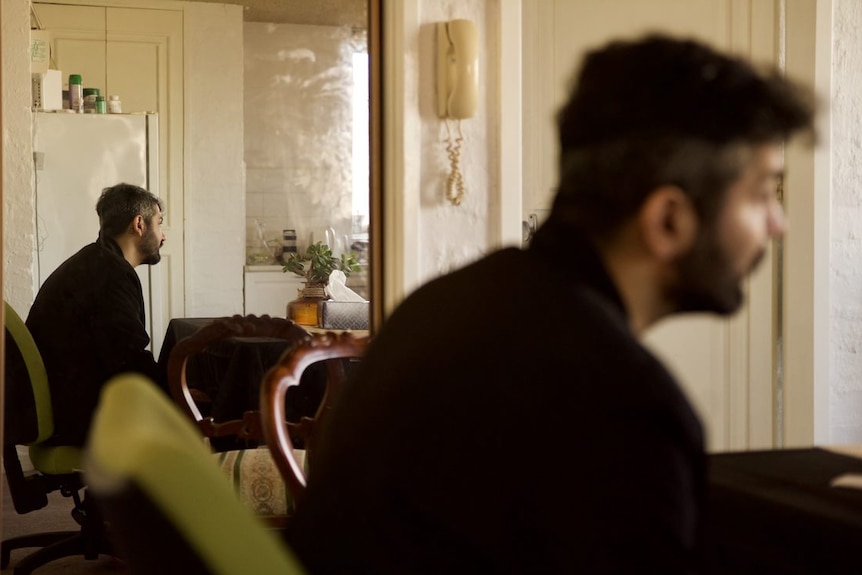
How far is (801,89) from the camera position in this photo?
44.4 inches

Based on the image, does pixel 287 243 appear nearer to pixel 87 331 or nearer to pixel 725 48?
pixel 87 331

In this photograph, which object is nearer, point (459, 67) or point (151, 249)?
point (459, 67)

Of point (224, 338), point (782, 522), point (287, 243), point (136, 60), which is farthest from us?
point (136, 60)

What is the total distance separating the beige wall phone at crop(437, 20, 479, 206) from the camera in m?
2.92

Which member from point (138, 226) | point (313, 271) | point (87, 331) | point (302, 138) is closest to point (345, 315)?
point (313, 271)

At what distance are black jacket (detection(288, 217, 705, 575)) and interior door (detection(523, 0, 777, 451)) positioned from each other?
255 cm

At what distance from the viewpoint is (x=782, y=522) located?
4.67ft

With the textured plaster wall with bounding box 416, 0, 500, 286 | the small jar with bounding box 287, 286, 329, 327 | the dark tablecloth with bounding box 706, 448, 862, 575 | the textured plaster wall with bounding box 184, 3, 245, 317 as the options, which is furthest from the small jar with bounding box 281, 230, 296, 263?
the dark tablecloth with bounding box 706, 448, 862, 575

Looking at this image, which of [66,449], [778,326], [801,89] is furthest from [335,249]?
[801,89]

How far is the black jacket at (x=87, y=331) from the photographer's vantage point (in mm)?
3373

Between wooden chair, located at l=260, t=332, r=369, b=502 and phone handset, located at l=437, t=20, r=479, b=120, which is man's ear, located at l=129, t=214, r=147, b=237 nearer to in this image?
phone handset, located at l=437, t=20, r=479, b=120

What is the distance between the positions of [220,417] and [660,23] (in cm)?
201

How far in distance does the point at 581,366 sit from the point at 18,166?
4304mm

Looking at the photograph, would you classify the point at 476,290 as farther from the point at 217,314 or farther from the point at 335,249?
the point at 217,314
